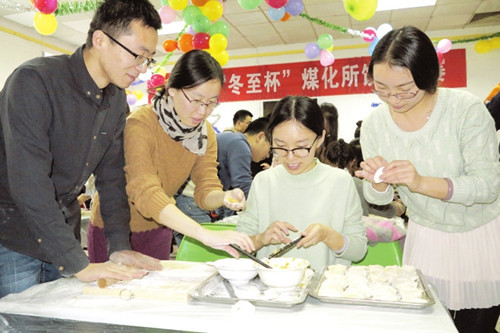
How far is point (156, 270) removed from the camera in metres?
1.36

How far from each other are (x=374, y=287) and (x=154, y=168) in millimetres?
857

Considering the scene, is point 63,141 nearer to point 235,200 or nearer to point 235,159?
point 235,200

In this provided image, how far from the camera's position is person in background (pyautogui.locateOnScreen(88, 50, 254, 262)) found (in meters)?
1.40

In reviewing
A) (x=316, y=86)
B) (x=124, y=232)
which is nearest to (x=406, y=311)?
(x=124, y=232)

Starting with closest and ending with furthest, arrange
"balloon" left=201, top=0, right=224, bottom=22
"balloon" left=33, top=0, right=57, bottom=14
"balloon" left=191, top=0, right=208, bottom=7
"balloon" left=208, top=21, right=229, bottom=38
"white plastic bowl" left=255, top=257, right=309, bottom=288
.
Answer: "white plastic bowl" left=255, top=257, right=309, bottom=288, "balloon" left=33, top=0, right=57, bottom=14, "balloon" left=191, top=0, right=208, bottom=7, "balloon" left=201, top=0, right=224, bottom=22, "balloon" left=208, top=21, right=229, bottom=38

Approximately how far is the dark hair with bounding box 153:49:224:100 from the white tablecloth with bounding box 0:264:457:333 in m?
0.78

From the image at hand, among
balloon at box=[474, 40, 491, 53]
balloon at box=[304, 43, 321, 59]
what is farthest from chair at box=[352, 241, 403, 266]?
balloon at box=[474, 40, 491, 53]

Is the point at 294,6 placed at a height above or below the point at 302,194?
above

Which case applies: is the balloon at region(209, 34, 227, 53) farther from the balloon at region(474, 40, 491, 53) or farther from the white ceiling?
the balloon at region(474, 40, 491, 53)

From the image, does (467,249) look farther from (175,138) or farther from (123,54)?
(123,54)

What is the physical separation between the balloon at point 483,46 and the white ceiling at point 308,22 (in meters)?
0.28

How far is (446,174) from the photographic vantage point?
1.39 meters

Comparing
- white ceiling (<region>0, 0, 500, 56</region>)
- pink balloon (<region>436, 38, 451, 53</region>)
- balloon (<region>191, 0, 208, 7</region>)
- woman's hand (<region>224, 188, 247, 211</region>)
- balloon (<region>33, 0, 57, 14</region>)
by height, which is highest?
white ceiling (<region>0, 0, 500, 56</region>)

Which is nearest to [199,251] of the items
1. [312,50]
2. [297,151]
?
[297,151]
